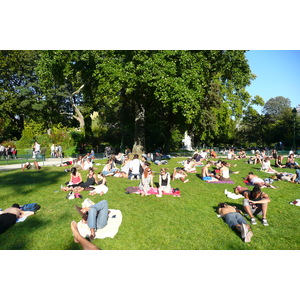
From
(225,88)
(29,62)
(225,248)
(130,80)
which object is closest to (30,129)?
(29,62)

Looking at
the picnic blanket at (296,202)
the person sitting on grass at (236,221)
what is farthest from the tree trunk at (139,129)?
the person sitting on grass at (236,221)

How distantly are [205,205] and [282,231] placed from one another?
2.40 m

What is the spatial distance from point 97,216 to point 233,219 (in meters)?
3.51

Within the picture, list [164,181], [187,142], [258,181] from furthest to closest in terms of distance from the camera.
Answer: [187,142] < [258,181] < [164,181]

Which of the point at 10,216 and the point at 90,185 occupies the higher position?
the point at 10,216

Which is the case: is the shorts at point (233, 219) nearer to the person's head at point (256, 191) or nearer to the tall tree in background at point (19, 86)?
the person's head at point (256, 191)

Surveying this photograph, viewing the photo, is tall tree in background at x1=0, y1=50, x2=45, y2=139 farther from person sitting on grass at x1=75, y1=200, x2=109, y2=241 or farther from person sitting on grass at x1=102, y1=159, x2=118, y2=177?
person sitting on grass at x1=75, y1=200, x2=109, y2=241

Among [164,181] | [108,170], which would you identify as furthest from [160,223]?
[108,170]

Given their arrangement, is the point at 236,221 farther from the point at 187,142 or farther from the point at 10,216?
the point at 187,142

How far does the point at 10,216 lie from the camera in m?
5.90

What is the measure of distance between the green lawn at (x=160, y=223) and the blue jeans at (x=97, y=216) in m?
0.44

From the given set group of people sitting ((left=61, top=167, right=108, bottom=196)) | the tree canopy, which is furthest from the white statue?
group of people sitting ((left=61, top=167, right=108, bottom=196))

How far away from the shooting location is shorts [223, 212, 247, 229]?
5632mm

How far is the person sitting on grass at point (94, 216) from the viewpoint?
529 centimetres
